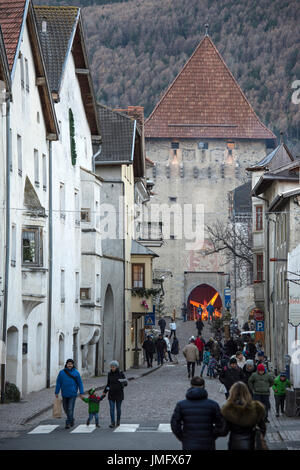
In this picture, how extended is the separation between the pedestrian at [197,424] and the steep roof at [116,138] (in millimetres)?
34781

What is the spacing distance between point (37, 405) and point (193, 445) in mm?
14575

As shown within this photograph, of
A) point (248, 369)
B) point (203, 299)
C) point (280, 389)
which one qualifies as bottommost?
point (280, 389)

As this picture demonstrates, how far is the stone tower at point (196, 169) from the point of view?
90062 mm

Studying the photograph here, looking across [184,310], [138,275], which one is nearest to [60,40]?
[138,275]

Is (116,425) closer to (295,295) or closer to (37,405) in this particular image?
(37,405)

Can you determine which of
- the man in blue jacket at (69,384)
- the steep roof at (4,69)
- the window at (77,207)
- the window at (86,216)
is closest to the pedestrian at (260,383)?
the man in blue jacket at (69,384)

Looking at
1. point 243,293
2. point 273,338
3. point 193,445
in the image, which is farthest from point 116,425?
point 243,293

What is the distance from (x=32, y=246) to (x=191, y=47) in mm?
130509

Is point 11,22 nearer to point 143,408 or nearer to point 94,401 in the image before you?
point 143,408

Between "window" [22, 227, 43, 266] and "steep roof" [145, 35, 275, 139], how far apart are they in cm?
6172

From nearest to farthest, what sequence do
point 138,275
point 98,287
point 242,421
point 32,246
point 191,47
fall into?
point 242,421 < point 32,246 < point 98,287 < point 138,275 < point 191,47

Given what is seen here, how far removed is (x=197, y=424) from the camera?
12570 millimetres

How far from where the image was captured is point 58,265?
3581cm

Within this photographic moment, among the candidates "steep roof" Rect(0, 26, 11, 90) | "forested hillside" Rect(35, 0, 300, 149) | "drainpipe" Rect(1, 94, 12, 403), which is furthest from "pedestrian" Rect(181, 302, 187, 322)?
"forested hillside" Rect(35, 0, 300, 149)
